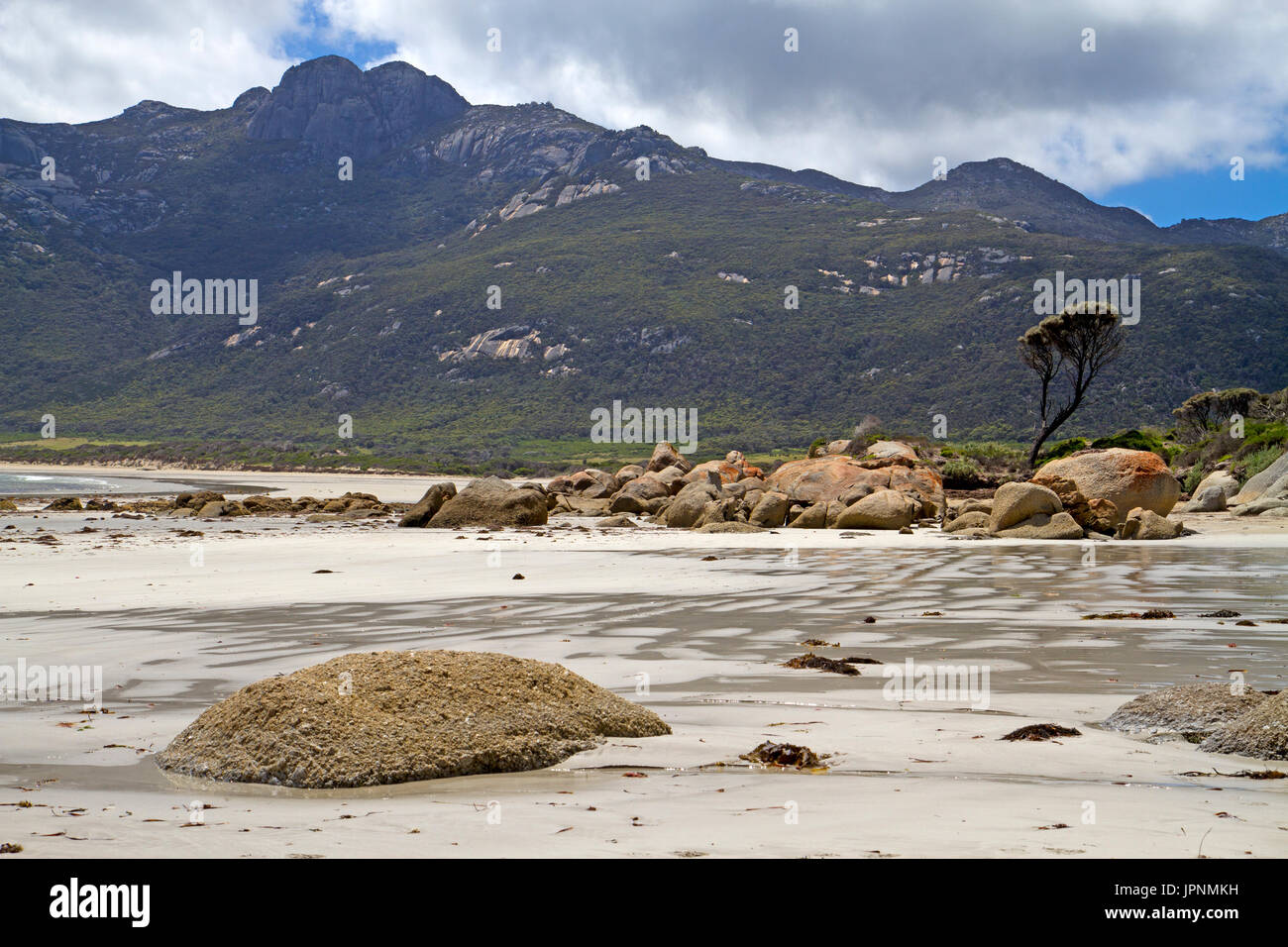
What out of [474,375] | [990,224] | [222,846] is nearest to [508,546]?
[222,846]

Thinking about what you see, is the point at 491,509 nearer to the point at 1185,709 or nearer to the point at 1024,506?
the point at 1024,506

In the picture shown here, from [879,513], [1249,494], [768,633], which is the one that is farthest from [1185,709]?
[1249,494]

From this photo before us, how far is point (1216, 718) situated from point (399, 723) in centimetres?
411

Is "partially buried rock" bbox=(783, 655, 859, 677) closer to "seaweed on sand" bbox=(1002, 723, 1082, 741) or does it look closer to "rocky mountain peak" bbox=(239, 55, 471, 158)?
"seaweed on sand" bbox=(1002, 723, 1082, 741)

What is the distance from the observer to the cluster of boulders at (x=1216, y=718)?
487 cm

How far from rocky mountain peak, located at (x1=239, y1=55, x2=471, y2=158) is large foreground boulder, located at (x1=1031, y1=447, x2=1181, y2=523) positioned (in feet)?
580

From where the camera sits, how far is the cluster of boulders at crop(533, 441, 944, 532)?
2486 centimetres

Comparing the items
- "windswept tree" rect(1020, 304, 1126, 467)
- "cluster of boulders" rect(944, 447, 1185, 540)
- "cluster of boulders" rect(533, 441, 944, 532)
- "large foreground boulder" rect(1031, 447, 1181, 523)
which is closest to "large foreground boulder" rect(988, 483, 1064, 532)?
"cluster of boulders" rect(944, 447, 1185, 540)

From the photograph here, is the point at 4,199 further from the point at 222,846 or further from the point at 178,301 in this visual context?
the point at 222,846

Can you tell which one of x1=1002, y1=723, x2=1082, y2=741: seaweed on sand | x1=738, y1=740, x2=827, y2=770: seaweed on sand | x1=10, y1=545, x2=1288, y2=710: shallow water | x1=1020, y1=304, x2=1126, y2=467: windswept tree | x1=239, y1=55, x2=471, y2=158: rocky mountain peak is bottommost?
x1=10, y1=545, x2=1288, y2=710: shallow water

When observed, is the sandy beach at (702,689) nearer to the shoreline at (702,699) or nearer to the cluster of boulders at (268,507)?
the shoreline at (702,699)

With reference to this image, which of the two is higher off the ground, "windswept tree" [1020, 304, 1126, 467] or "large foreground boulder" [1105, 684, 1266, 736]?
"windswept tree" [1020, 304, 1126, 467]
